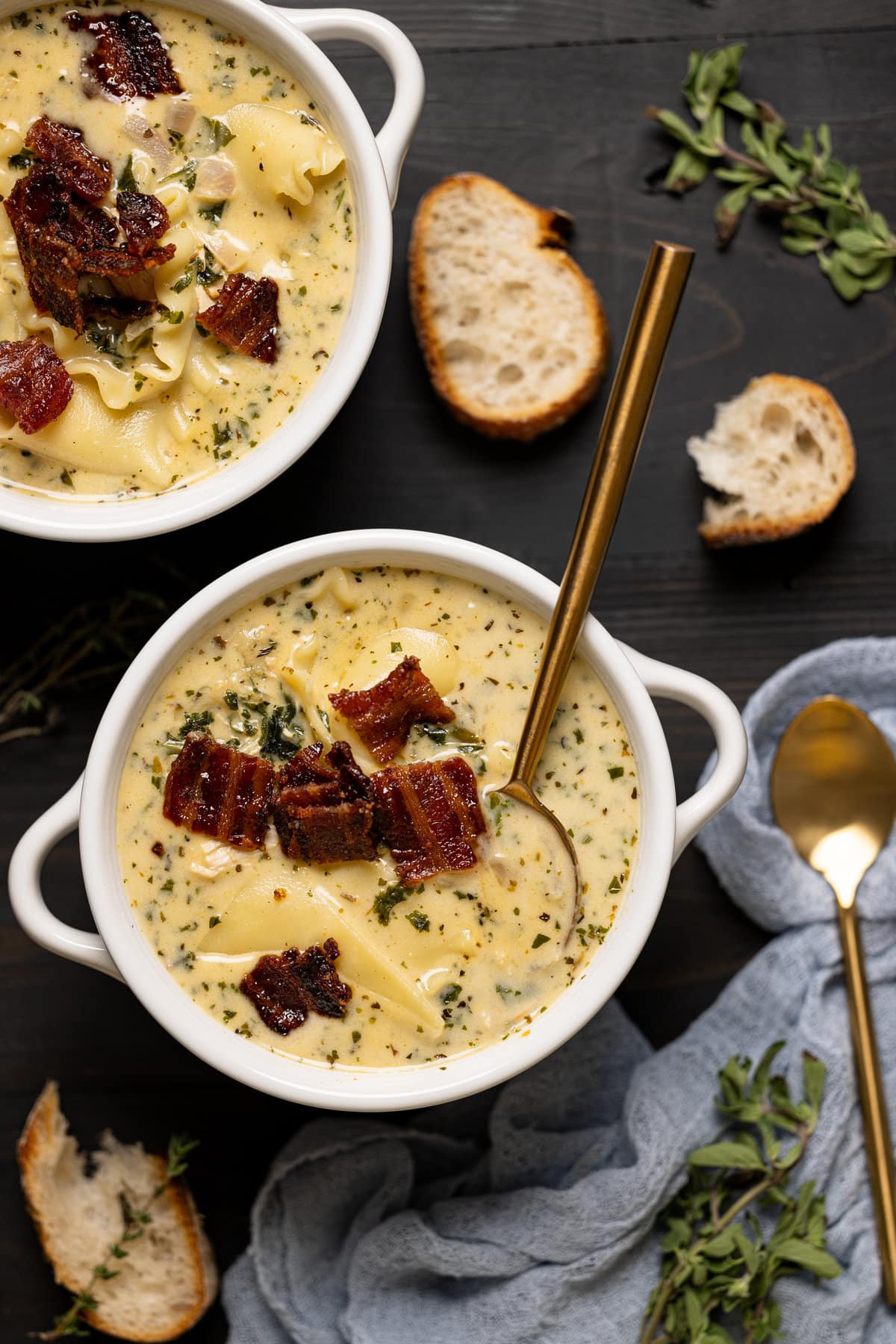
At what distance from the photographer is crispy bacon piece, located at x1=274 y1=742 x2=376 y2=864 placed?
7.32 feet

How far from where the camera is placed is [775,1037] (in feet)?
9.82

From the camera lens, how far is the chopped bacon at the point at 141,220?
231 centimetres

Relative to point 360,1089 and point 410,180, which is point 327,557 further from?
point 410,180

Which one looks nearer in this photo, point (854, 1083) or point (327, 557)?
Result: point (327, 557)

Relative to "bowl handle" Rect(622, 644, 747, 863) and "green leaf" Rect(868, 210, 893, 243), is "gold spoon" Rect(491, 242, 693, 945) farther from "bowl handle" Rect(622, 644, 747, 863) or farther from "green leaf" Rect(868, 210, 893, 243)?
"green leaf" Rect(868, 210, 893, 243)

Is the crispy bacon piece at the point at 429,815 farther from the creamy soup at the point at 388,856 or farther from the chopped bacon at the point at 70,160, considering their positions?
the chopped bacon at the point at 70,160

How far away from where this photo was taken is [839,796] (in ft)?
9.87

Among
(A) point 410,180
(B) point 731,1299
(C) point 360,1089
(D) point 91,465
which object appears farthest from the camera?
(A) point 410,180

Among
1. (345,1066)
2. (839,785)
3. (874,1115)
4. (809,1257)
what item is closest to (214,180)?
(345,1066)

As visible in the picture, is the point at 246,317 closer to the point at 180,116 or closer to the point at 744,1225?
the point at 180,116

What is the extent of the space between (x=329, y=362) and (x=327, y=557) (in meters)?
0.42

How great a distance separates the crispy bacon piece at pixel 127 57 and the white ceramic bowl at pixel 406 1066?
3.20 ft

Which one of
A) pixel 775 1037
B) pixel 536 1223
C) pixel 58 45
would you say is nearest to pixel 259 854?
pixel 536 1223

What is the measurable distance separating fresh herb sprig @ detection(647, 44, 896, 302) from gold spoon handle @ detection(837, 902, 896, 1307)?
1.71m
